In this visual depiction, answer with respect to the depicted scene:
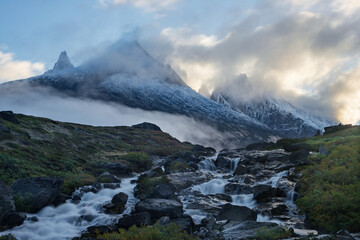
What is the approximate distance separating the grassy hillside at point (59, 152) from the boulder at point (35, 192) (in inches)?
146

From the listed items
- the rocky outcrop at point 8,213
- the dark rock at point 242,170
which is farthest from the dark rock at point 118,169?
the rocky outcrop at point 8,213

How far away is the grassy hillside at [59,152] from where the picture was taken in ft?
107

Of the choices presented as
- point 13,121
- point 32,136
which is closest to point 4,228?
point 32,136

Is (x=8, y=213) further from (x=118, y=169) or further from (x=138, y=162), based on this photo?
(x=138, y=162)

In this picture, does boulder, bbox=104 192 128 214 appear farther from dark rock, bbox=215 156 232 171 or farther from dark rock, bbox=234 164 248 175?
dark rock, bbox=215 156 232 171

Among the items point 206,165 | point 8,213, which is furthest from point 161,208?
point 206,165

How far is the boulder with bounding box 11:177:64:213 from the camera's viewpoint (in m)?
22.7

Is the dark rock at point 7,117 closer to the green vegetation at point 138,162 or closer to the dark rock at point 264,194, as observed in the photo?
the green vegetation at point 138,162

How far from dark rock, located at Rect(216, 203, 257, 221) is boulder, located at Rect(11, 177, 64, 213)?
48.9 ft

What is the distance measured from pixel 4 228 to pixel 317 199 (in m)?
20.4

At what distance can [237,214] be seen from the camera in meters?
19.7

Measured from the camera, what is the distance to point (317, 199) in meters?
16.2

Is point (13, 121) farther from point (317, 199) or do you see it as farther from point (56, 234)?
point (317, 199)

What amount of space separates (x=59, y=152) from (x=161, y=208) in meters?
33.8
